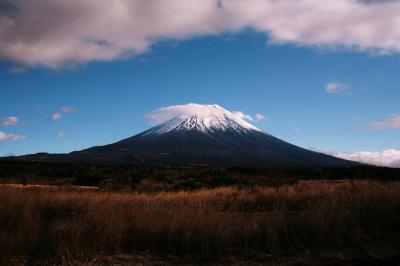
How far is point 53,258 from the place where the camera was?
20.3ft

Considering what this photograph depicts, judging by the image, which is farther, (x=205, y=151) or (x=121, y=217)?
(x=205, y=151)

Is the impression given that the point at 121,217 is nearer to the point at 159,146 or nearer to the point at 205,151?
the point at 205,151

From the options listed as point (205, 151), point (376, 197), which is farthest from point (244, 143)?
point (376, 197)

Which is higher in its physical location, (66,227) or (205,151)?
(205,151)

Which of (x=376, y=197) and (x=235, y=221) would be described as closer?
(x=235, y=221)

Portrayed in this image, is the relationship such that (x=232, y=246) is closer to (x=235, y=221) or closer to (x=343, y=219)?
(x=235, y=221)

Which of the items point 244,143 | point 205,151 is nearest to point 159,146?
point 205,151

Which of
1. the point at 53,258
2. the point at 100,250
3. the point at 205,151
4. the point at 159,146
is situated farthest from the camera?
the point at 159,146

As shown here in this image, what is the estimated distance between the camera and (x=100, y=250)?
6664 millimetres

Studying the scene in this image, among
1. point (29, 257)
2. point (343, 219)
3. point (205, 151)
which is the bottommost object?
point (29, 257)

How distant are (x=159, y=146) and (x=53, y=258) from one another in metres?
178

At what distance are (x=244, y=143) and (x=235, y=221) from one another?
186 m

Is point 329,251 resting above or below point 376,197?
below

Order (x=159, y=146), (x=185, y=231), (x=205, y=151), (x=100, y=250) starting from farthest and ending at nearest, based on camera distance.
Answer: (x=159, y=146) < (x=205, y=151) < (x=185, y=231) < (x=100, y=250)
